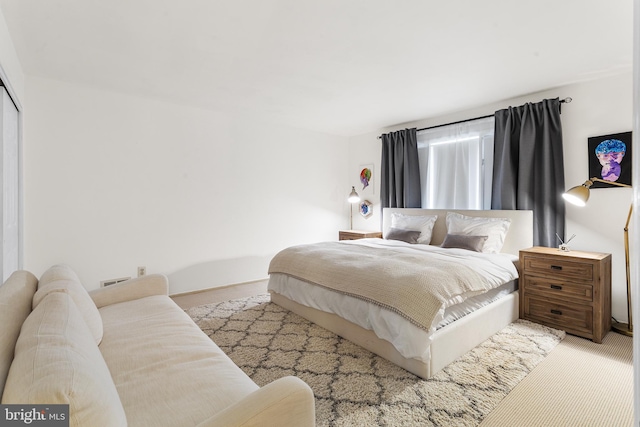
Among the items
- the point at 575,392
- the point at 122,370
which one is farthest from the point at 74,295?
the point at 575,392

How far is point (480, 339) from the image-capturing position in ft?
8.12

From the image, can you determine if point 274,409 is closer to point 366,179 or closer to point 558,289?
point 558,289

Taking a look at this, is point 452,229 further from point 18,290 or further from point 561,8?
point 18,290

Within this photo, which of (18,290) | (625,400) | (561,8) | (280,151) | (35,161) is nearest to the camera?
(18,290)

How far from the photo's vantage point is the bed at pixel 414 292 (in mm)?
2041

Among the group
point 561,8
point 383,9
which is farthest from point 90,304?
point 561,8

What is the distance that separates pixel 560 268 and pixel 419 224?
163 cm

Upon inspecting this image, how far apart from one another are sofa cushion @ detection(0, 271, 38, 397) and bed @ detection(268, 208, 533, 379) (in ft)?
6.10

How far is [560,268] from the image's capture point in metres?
2.77

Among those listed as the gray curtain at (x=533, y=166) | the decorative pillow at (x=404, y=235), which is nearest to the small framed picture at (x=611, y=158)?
the gray curtain at (x=533, y=166)

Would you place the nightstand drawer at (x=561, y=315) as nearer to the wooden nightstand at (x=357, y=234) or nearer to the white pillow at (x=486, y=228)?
the white pillow at (x=486, y=228)

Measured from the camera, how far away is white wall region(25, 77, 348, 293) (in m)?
3.13

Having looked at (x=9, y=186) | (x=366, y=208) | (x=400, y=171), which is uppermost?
(x=400, y=171)

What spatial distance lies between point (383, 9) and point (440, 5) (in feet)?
1.14
